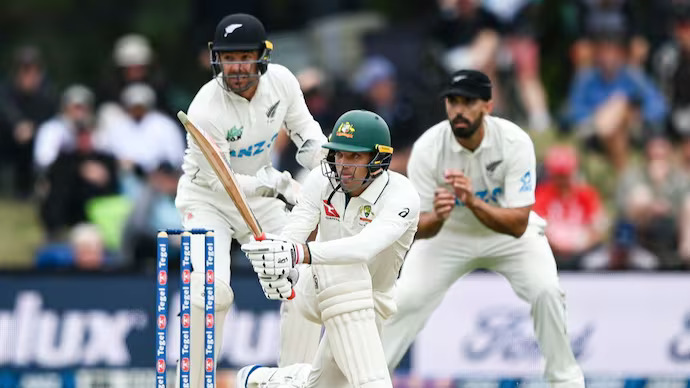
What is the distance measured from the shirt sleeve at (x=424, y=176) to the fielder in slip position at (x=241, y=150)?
66 centimetres

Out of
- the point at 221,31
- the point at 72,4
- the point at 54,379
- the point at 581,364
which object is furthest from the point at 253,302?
the point at 72,4

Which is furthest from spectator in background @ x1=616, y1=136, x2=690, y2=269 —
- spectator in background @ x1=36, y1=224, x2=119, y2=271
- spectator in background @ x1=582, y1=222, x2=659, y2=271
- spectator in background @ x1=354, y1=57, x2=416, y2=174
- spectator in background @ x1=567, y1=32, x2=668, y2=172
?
spectator in background @ x1=36, y1=224, x2=119, y2=271

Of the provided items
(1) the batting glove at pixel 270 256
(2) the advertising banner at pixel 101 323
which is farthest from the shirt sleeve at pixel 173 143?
(1) the batting glove at pixel 270 256

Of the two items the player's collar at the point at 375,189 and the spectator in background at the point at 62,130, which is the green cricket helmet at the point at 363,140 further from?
the spectator in background at the point at 62,130

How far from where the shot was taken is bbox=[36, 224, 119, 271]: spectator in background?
1016cm

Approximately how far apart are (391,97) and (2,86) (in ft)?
11.1

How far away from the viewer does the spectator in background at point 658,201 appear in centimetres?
1043

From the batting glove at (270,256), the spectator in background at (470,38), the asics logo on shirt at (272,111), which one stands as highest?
the spectator in background at (470,38)

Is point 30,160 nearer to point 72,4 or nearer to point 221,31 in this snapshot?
point 72,4

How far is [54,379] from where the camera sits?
9352mm

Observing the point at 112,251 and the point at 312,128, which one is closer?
the point at 312,128

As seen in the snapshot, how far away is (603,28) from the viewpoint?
11641mm

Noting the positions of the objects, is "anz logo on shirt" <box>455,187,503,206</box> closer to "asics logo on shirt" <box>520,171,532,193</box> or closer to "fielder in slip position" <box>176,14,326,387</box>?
"asics logo on shirt" <box>520,171,532,193</box>

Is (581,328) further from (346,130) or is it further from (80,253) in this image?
(346,130)
